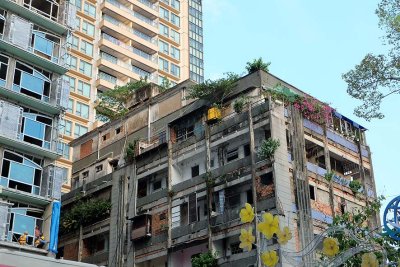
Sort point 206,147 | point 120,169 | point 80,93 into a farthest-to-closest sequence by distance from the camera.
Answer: point 80,93
point 120,169
point 206,147

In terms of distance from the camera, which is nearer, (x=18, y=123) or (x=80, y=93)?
(x=18, y=123)

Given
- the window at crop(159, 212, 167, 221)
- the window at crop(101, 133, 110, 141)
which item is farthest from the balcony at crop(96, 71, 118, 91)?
the window at crop(159, 212, 167, 221)

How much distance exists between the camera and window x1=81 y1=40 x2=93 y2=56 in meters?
60.4

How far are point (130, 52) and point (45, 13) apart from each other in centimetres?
3305

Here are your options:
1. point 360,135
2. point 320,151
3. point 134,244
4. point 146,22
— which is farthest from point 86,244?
point 146,22

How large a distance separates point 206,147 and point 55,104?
915cm

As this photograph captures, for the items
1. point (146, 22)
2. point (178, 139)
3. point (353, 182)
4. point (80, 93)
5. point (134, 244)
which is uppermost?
point (146, 22)

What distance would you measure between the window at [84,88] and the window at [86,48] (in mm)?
3574

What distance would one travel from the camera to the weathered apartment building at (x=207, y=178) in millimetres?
31406

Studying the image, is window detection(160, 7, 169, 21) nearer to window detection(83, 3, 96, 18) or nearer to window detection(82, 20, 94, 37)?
window detection(83, 3, 96, 18)

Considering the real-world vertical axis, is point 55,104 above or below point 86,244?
above

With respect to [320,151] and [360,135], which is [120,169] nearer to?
[320,151]

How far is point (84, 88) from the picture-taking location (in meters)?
58.8

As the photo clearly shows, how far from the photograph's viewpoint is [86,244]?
39281 mm
